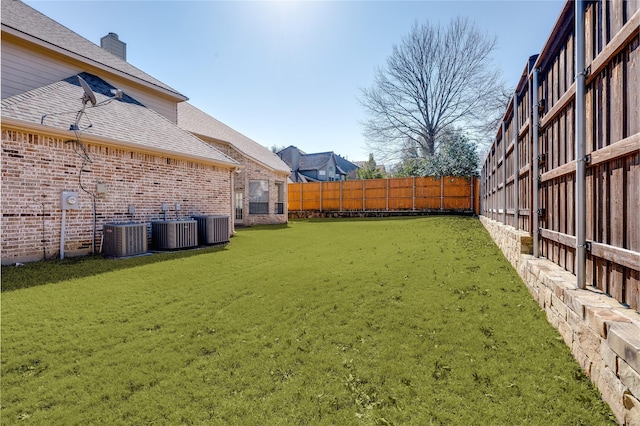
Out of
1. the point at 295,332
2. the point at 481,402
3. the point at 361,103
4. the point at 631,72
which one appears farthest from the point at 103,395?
the point at 361,103

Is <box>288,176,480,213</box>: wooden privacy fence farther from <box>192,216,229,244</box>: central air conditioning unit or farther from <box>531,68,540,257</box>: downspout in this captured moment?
<box>531,68,540,257</box>: downspout

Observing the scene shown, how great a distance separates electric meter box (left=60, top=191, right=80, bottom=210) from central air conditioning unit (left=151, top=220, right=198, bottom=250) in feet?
5.34

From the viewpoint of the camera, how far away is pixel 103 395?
1952 millimetres

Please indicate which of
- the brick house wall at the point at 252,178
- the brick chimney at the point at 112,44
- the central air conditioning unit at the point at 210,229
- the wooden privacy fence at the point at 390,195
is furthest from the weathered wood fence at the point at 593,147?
the brick chimney at the point at 112,44

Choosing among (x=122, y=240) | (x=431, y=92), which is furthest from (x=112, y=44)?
(x=431, y=92)

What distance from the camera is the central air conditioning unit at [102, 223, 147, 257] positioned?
6473 millimetres

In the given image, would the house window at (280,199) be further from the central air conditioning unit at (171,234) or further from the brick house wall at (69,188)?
the central air conditioning unit at (171,234)

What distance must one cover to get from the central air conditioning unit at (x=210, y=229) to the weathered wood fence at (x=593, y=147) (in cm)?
747

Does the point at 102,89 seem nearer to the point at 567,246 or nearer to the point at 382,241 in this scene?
the point at 382,241

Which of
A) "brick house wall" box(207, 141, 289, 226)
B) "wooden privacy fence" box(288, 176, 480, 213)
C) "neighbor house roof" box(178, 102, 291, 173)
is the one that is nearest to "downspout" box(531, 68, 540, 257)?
"brick house wall" box(207, 141, 289, 226)

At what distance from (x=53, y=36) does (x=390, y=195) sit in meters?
15.9

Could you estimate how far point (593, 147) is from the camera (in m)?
2.18

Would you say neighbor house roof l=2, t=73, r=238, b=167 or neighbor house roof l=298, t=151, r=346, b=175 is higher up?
neighbor house roof l=298, t=151, r=346, b=175

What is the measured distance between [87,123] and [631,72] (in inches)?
355
